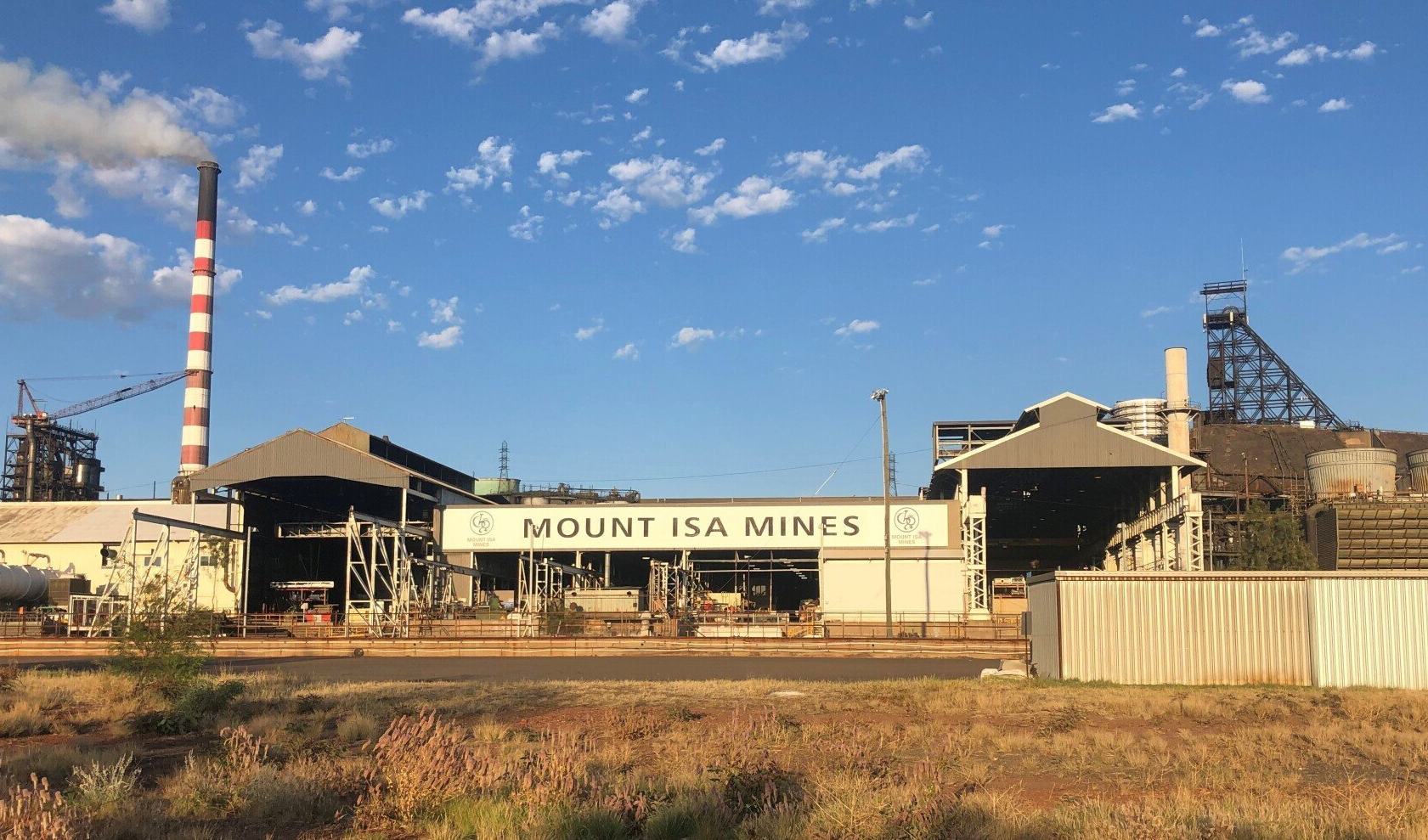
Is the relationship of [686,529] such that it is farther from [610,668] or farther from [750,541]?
[610,668]

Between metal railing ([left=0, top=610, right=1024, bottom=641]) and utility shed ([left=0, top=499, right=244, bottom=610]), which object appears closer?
metal railing ([left=0, top=610, right=1024, bottom=641])

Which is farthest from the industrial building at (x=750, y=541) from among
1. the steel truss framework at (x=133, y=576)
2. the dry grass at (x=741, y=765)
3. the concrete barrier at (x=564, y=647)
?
the dry grass at (x=741, y=765)

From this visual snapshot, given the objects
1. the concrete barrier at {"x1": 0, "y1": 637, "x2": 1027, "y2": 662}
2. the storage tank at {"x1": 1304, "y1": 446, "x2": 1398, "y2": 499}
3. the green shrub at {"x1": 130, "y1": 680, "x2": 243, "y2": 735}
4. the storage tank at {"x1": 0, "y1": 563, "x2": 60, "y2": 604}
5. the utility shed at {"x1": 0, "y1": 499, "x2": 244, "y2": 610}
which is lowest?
Answer: the concrete barrier at {"x1": 0, "y1": 637, "x2": 1027, "y2": 662}

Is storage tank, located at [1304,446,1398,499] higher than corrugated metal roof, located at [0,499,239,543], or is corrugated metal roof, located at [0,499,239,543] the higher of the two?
storage tank, located at [1304,446,1398,499]

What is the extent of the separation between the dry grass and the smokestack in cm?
4086

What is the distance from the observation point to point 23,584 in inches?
2292

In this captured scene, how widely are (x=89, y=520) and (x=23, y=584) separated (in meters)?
10.2

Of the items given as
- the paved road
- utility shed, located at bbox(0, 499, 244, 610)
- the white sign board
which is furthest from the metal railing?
utility shed, located at bbox(0, 499, 244, 610)

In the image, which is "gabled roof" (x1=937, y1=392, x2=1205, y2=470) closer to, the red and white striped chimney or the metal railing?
the metal railing

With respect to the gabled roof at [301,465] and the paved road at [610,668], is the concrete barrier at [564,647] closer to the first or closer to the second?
the paved road at [610,668]

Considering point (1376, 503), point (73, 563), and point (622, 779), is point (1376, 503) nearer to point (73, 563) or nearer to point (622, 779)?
point (622, 779)

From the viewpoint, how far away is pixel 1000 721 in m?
19.4

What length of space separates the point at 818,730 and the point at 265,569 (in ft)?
183

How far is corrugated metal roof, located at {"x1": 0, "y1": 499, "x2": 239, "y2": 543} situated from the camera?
6606cm
